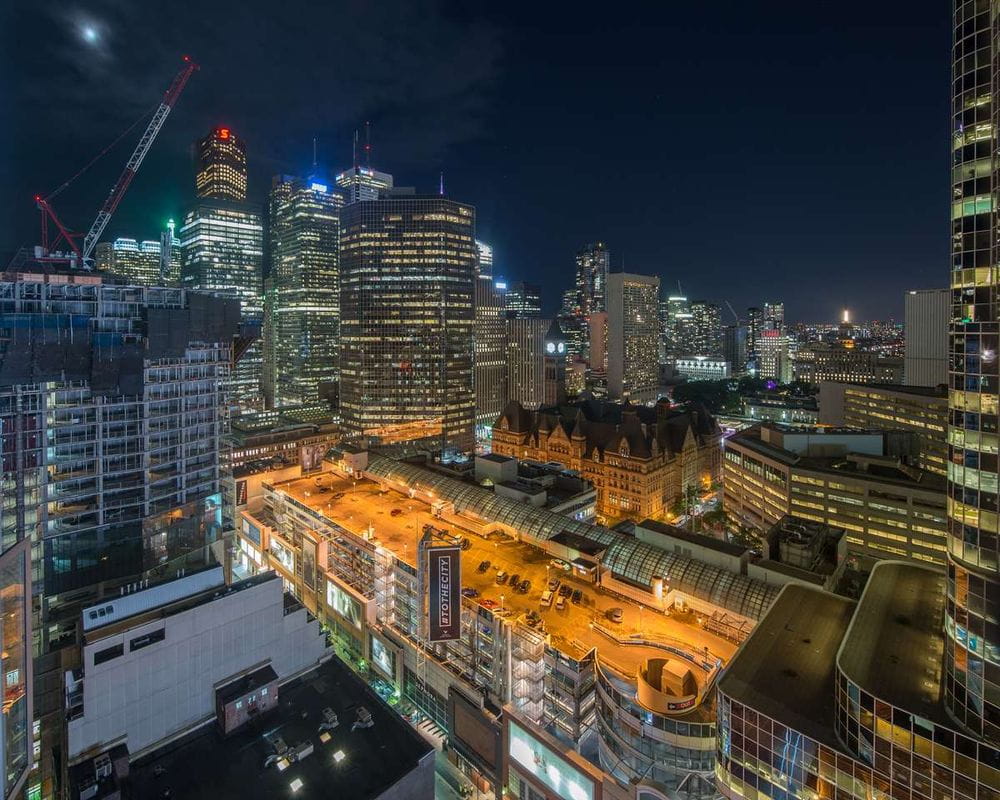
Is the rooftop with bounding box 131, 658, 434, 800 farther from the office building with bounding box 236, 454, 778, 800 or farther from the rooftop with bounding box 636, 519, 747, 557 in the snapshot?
the rooftop with bounding box 636, 519, 747, 557

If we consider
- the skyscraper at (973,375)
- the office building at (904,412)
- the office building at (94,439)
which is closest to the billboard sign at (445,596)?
the skyscraper at (973,375)

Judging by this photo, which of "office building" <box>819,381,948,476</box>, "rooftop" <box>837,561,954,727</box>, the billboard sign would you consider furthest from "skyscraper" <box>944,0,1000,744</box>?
"office building" <box>819,381,948,476</box>

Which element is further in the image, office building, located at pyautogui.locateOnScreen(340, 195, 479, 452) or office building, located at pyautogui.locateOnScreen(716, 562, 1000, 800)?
office building, located at pyautogui.locateOnScreen(340, 195, 479, 452)

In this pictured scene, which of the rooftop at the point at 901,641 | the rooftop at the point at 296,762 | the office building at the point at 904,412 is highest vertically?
the office building at the point at 904,412

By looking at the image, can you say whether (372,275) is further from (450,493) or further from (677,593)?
(677,593)

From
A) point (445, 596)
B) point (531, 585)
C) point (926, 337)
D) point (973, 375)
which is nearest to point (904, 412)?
point (926, 337)

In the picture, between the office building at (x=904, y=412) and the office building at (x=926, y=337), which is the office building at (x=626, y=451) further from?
the office building at (x=926, y=337)
